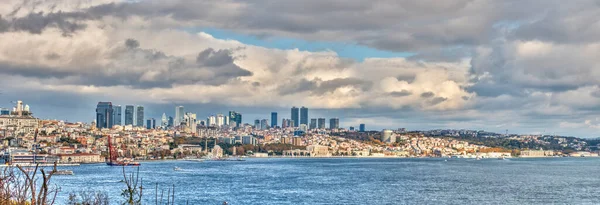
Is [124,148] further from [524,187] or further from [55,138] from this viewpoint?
[524,187]

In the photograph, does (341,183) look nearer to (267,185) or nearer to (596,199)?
(267,185)

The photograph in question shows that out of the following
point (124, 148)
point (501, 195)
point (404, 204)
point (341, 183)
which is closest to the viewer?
point (404, 204)

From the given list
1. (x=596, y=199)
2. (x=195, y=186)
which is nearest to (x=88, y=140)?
(x=195, y=186)

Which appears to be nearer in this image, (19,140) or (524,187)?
(524,187)

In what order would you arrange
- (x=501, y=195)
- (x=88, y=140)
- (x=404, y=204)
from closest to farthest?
(x=404, y=204) → (x=501, y=195) → (x=88, y=140)

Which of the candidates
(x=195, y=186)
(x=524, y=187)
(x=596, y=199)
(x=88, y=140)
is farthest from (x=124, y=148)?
(x=596, y=199)

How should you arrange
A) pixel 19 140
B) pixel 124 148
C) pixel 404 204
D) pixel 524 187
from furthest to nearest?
pixel 124 148 < pixel 19 140 < pixel 524 187 < pixel 404 204

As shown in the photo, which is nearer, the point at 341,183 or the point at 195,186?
the point at 195,186

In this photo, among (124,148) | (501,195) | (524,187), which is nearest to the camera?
(501,195)
